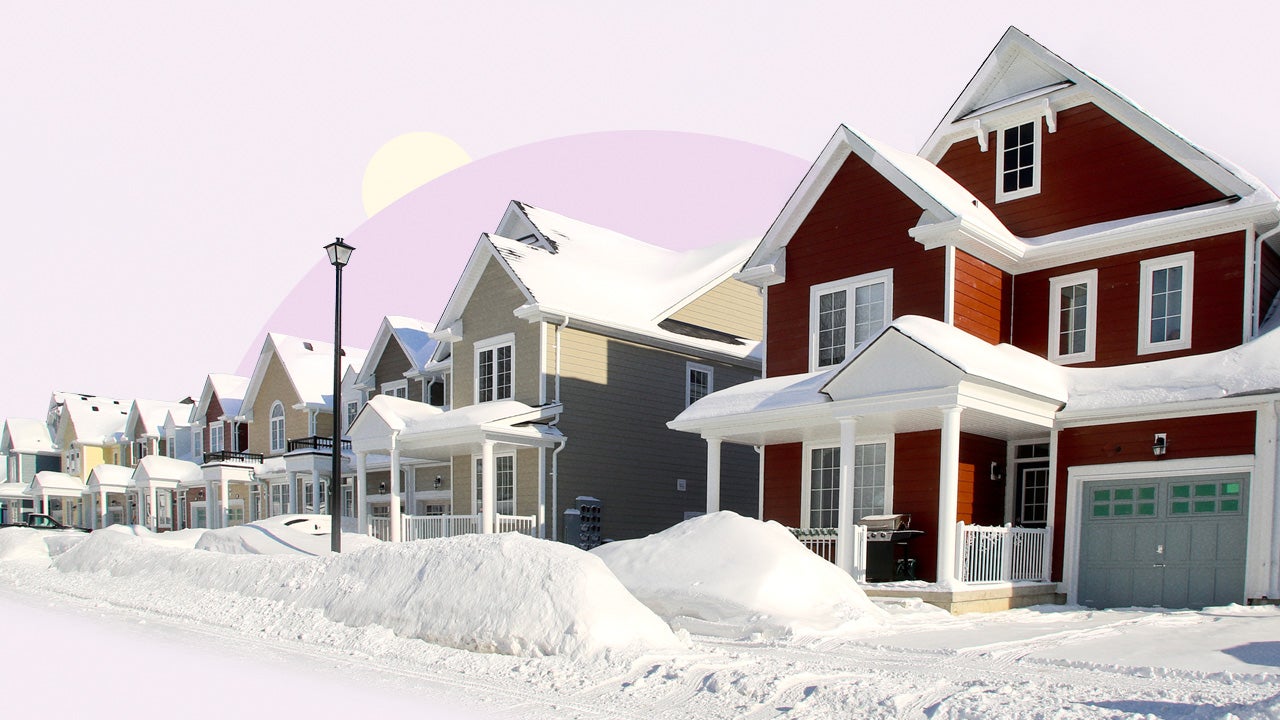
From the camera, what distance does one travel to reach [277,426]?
120 feet

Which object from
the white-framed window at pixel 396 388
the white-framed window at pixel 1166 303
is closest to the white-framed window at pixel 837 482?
the white-framed window at pixel 1166 303

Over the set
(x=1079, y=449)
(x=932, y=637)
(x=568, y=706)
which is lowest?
(x=568, y=706)

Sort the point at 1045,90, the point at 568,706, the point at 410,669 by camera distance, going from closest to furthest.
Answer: the point at 568,706, the point at 410,669, the point at 1045,90

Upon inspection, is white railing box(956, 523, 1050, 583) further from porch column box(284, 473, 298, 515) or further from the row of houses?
porch column box(284, 473, 298, 515)

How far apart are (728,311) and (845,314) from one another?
29.9 feet

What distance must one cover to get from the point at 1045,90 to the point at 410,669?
46.9 feet

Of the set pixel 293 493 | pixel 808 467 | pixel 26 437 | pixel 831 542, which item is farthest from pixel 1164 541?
pixel 26 437

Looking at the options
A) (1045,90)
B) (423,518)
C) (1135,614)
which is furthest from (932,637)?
(423,518)

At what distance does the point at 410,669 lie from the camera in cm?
877

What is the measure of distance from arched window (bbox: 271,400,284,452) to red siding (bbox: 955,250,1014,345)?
26.6m

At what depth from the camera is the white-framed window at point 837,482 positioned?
55.2 feet

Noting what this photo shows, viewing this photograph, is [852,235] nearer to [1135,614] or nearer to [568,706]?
[1135,614]

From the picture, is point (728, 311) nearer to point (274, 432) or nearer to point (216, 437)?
point (274, 432)

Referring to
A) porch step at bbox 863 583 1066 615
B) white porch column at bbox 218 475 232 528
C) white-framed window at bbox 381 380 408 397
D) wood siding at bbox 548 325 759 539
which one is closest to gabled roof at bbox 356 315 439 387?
white-framed window at bbox 381 380 408 397
